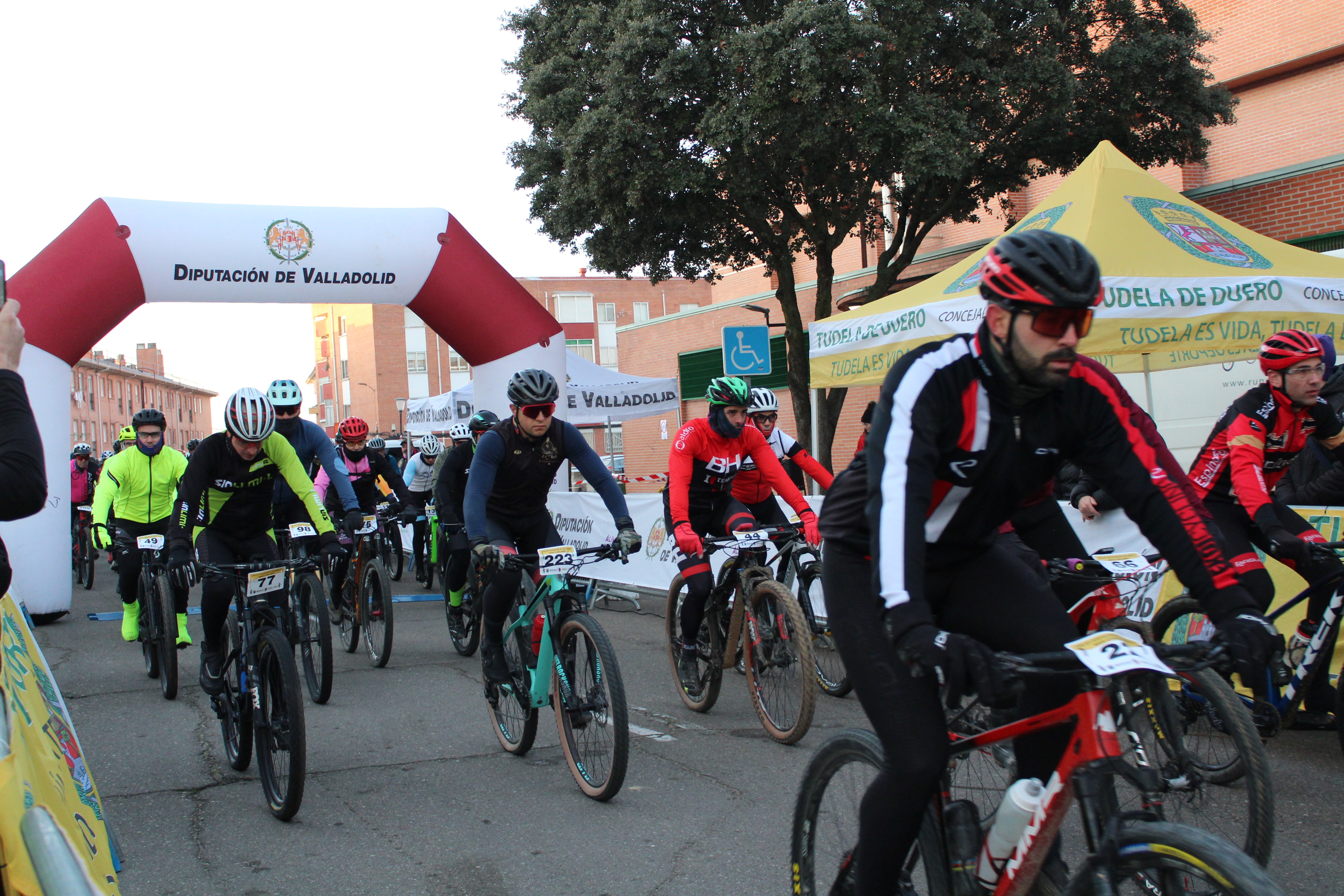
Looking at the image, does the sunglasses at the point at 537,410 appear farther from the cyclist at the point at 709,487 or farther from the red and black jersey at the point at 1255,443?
the red and black jersey at the point at 1255,443

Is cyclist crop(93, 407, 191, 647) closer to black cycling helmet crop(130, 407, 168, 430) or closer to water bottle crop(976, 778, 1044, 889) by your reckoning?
black cycling helmet crop(130, 407, 168, 430)

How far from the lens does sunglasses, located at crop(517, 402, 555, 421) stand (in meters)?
5.75

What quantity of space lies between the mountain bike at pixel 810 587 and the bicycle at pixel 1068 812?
387 centimetres

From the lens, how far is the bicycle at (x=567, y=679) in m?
4.81

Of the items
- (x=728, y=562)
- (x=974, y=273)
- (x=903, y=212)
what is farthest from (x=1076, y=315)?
(x=903, y=212)

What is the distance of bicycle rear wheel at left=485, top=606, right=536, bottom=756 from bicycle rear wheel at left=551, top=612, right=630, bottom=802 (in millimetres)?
283

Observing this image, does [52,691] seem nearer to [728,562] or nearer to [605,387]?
[728,562]

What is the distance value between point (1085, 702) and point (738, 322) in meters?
26.6

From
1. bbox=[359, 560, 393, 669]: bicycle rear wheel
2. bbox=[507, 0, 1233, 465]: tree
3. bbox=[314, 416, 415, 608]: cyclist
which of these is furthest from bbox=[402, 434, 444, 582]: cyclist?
bbox=[507, 0, 1233, 465]: tree

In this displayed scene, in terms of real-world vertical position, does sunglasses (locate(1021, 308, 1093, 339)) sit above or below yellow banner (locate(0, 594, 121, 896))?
above

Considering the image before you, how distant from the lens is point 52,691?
3.72m

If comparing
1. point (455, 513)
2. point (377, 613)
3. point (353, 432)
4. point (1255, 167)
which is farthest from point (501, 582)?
point (1255, 167)

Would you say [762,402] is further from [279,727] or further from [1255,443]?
[279,727]

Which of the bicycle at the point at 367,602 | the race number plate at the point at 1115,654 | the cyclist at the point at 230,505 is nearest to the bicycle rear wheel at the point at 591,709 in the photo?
the cyclist at the point at 230,505
